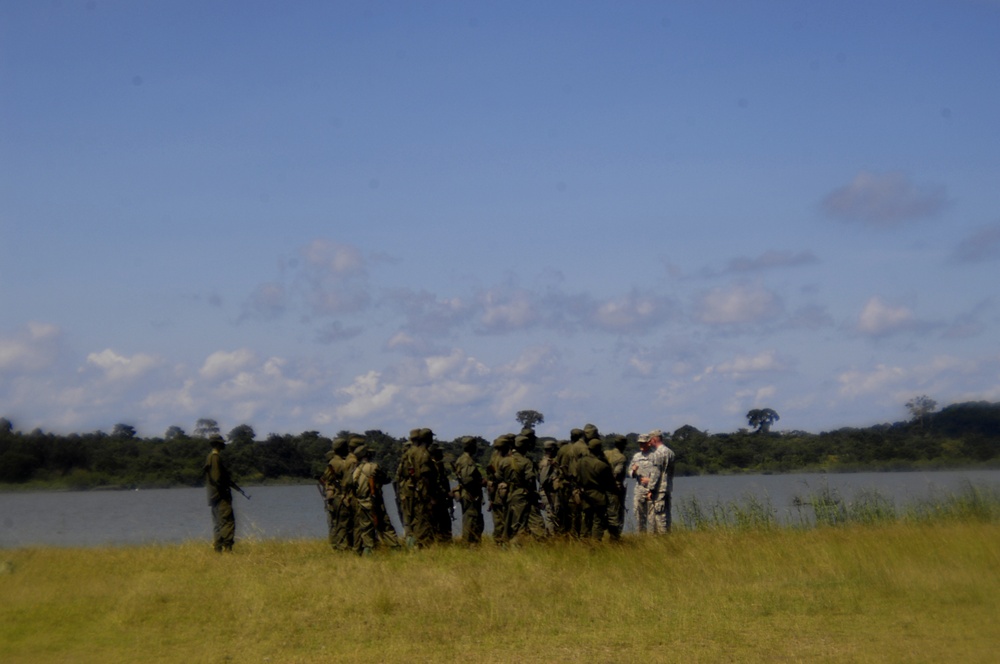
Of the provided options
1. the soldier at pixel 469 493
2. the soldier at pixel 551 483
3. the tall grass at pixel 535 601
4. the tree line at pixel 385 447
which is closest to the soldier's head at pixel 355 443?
the soldier at pixel 469 493

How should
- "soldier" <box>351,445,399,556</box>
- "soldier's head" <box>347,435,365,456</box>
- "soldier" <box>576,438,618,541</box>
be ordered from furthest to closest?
"soldier's head" <box>347,435,365,456</box>, "soldier" <box>351,445,399,556</box>, "soldier" <box>576,438,618,541</box>

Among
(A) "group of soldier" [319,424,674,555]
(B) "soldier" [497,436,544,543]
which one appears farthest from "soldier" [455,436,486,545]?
(B) "soldier" [497,436,544,543]

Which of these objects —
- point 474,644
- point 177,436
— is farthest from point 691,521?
point 177,436

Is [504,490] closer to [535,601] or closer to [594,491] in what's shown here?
[594,491]

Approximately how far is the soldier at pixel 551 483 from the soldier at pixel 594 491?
74cm

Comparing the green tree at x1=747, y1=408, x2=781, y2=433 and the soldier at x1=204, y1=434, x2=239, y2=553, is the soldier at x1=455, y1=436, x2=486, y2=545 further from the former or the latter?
the green tree at x1=747, y1=408, x2=781, y2=433

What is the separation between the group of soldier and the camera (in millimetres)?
17219

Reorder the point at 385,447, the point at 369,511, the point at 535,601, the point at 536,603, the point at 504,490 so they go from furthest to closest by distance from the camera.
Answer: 1. the point at 385,447
2. the point at 504,490
3. the point at 369,511
4. the point at 535,601
5. the point at 536,603

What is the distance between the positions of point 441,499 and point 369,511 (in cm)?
144

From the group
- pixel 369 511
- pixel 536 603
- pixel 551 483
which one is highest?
pixel 551 483

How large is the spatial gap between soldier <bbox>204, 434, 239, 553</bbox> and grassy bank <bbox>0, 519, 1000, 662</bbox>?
25.7 inches

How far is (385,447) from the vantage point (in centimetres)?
3944

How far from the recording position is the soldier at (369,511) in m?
17.2

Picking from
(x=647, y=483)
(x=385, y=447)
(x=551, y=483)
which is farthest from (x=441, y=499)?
(x=385, y=447)
